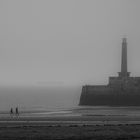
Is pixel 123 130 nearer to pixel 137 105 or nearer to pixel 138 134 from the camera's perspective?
pixel 138 134

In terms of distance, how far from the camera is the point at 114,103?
95.0 m

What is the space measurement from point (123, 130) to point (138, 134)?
298 cm

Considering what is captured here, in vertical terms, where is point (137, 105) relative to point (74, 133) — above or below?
above

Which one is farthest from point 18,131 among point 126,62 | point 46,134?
point 126,62

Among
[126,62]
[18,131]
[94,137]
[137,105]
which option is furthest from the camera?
[126,62]

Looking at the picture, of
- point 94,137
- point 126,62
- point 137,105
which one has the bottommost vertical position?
point 94,137

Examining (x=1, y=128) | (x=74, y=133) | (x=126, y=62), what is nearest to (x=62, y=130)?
(x=74, y=133)

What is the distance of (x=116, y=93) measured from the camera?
95.4 metres

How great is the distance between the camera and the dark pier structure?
9450cm

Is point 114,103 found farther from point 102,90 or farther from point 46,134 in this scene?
point 46,134

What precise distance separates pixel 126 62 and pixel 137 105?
11290 millimetres

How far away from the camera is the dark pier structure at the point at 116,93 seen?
94.5 meters

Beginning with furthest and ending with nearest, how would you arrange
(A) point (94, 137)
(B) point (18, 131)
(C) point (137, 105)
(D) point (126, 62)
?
(D) point (126, 62) → (C) point (137, 105) → (B) point (18, 131) → (A) point (94, 137)

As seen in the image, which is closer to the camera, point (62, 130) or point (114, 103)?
point (62, 130)
